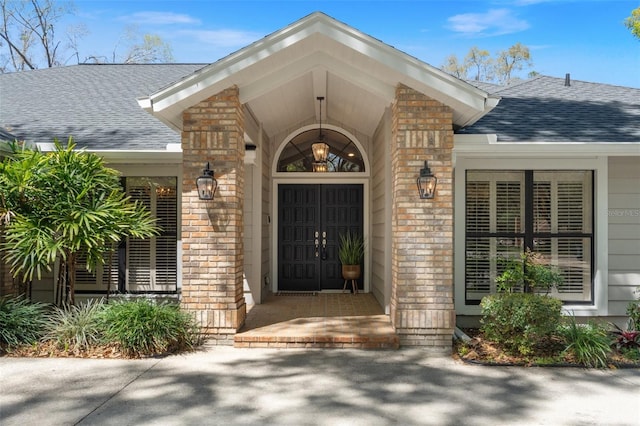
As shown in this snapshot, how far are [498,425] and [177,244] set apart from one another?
522cm

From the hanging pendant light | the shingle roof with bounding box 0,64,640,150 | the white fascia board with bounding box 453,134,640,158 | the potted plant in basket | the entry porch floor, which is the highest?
the shingle roof with bounding box 0,64,640,150

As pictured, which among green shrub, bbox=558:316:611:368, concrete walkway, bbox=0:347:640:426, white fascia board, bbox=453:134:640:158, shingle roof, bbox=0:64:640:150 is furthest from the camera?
shingle roof, bbox=0:64:640:150

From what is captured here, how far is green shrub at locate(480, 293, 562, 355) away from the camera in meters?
5.20

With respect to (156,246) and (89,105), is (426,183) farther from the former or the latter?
(89,105)

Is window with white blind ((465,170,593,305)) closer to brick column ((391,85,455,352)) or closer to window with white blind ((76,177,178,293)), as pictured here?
brick column ((391,85,455,352))

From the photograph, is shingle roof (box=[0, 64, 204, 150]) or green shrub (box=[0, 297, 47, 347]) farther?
shingle roof (box=[0, 64, 204, 150])

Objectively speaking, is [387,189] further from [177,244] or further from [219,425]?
[219,425]

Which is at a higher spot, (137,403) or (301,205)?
(301,205)

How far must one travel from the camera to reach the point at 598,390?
4.39 m

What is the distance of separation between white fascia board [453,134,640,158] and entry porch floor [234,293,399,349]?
2.43 m

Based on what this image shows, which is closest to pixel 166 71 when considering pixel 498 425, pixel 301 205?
pixel 301 205

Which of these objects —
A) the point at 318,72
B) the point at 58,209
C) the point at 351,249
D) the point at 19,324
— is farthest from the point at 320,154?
the point at 19,324

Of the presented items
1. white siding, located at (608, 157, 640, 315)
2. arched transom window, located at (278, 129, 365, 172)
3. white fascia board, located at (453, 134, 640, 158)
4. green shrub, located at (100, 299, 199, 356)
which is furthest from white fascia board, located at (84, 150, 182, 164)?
white siding, located at (608, 157, 640, 315)

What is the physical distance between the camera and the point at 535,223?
674 cm
